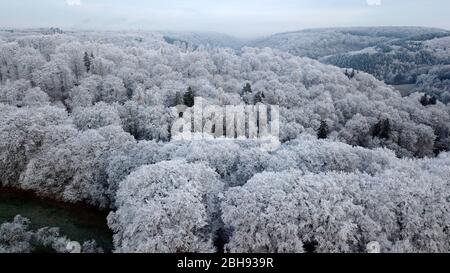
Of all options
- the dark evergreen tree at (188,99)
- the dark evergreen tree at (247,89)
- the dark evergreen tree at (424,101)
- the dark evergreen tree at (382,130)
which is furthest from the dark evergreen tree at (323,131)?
the dark evergreen tree at (424,101)

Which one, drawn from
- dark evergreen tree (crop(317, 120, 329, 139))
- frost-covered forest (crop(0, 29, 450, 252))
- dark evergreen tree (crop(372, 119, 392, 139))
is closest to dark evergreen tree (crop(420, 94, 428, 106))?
frost-covered forest (crop(0, 29, 450, 252))

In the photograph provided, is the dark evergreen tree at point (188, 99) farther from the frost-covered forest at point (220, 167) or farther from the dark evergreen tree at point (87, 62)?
the dark evergreen tree at point (87, 62)

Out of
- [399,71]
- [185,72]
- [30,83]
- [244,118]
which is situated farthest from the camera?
[399,71]

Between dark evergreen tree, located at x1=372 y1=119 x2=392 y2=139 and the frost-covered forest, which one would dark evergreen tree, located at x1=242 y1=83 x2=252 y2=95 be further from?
dark evergreen tree, located at x1=372 y1=119 x2=392 y2=139

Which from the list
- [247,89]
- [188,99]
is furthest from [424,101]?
[188,99]

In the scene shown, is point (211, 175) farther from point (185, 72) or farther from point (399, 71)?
point (399, 71)

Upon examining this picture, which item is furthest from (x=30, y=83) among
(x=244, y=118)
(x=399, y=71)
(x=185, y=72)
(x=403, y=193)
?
(x=399, y=71)

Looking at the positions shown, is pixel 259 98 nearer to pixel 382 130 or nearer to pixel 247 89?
pixel 247 89

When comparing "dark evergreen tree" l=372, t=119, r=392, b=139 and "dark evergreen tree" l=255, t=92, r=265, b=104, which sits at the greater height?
"dark evergreen tree" l=255, t=92, r=265, b=104
